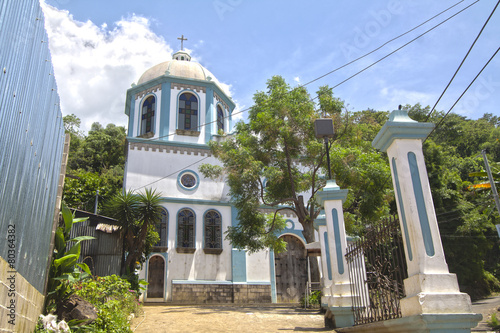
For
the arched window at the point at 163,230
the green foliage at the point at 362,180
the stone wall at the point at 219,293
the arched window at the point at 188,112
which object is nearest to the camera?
the green foliage at the point at 362,180

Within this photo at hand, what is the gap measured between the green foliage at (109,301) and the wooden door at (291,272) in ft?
30.6

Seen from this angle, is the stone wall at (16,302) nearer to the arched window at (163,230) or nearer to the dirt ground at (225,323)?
the dirt ground at (225,323)

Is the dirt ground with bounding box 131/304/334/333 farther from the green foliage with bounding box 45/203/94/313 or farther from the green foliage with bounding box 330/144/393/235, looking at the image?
the green foliage with bounding box 330/144/393/235

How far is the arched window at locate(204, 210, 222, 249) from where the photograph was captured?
18.6 metres

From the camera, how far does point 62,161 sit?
7598 millimetres

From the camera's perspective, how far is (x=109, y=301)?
8.30 metres

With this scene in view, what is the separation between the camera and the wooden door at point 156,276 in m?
16.9

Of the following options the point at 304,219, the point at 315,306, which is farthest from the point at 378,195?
the point at 315,306

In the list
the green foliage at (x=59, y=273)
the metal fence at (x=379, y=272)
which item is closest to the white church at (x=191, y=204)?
the green foliage at (x=59, y=273)

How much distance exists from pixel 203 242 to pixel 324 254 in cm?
1025

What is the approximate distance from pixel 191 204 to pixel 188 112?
4703 mm

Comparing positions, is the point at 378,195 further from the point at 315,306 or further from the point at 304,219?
the point at 315,306

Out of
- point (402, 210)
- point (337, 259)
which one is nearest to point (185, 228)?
point (337, 259)

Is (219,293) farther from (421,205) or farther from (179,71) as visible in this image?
(421,205)
